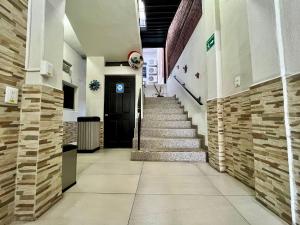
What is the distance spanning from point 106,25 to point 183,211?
4.04 meters

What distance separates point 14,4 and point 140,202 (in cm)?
190

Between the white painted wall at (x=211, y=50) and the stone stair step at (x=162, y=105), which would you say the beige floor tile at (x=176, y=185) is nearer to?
the white painted wall at (x=211, y=50)

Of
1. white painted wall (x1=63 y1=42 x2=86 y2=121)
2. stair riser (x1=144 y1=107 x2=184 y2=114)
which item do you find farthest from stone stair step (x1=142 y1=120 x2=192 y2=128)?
white painted wall (x1=63 y1=42 x2=86 y2=121)

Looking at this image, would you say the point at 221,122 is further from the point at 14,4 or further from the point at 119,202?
the point at 14,4

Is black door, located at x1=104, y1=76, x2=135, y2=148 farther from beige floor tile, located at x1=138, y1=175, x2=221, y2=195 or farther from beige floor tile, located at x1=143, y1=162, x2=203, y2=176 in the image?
beige floor tile, located at x1=138, y1=175, x2=221, y2=195

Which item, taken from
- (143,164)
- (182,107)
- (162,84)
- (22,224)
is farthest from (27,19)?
(162,84)

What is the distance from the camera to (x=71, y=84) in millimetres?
6309

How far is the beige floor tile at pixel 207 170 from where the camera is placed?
2.73m

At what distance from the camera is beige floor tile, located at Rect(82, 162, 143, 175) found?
279 cm

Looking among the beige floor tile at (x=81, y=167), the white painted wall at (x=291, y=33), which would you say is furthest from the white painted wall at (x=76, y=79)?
the white painted wall at (x=291, y=33)

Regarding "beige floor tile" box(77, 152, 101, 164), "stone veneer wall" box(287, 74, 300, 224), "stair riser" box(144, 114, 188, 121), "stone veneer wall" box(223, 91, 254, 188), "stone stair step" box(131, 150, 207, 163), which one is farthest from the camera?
"stair riser" box(144, 114, 188, 121)

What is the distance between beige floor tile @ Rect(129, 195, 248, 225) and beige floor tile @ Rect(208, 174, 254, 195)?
0.23m

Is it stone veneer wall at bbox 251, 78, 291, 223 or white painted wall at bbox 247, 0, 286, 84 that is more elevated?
white painted wall at bbox 247, 0, 286, 84

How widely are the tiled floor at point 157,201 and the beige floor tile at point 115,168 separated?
29 millimetres
